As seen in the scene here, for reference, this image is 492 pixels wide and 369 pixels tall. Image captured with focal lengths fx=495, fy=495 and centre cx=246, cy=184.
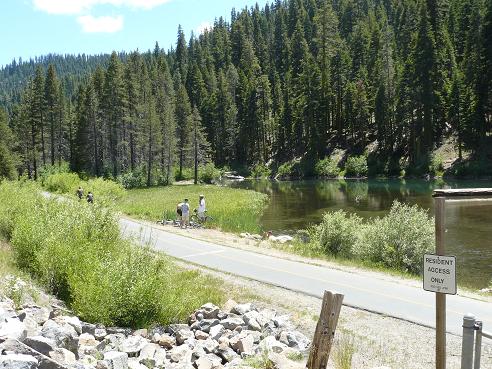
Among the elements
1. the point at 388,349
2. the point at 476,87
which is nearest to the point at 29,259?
the point at 388,349

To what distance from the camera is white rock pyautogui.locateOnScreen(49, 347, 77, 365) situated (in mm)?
7273

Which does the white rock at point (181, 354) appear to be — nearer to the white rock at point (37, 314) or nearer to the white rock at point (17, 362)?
the white rock at point (37, 314)

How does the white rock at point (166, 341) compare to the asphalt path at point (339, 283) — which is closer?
the white rock at point (166, 341)

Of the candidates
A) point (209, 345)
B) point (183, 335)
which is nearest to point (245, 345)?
Result: point (209, 345)

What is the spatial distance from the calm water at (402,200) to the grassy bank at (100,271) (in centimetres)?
705

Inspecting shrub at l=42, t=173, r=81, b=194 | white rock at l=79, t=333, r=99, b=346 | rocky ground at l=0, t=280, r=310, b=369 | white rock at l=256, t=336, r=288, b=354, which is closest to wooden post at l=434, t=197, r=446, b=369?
rocky ground at l=0, t=280, r=310, b=369

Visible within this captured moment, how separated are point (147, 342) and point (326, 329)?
3805 mm

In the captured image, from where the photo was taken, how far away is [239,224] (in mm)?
33594

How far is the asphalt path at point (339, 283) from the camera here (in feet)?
43.9

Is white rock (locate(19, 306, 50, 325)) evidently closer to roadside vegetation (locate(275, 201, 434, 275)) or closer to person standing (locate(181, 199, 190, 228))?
roadside vegetation (locate(275, 201, 434, 275))

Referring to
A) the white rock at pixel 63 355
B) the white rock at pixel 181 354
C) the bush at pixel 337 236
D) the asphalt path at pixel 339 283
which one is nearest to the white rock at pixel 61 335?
the white rock at pixel 63 355

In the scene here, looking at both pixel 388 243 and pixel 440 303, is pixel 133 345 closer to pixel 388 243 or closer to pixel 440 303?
pixel 440 303

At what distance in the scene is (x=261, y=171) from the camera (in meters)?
99.8

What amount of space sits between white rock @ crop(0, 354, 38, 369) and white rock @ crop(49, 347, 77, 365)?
107 cm
